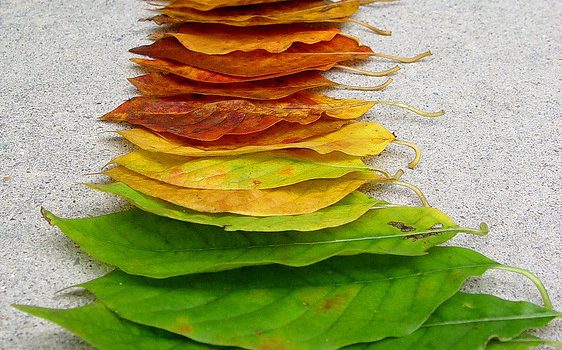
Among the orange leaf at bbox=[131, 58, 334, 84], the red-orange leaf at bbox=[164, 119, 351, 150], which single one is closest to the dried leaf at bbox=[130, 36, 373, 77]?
the orange leaf at bbox=[131, 58, 334, 84]

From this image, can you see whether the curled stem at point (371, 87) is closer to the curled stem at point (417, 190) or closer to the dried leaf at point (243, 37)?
the dried leaf at point (243, 37)

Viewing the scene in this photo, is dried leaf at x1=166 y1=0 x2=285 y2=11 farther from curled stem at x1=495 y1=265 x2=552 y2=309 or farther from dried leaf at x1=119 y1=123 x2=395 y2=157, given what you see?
curled stem at x1=495 y1=265 x2=552 y2=309

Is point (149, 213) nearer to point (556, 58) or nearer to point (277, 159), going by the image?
point (277, 159)

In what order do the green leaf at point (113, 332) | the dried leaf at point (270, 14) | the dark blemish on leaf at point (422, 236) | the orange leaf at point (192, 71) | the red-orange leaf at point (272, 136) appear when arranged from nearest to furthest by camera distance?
the green leaf at point (113, 332) < the dark blemish on leaf at point (422, 236) < the red-orange leaf at point (272, 136) < the orange leaf at point (192, 71) < the dried leaf at point (270, 14)

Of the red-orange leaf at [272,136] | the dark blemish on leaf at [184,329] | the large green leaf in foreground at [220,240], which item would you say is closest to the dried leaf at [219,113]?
the red-orange leaf at [272,136]

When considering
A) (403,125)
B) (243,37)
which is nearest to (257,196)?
(403,125)

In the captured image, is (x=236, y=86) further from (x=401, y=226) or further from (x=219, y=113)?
(x=401, y=226)

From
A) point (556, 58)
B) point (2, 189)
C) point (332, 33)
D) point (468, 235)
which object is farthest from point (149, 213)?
point (556, 58)
